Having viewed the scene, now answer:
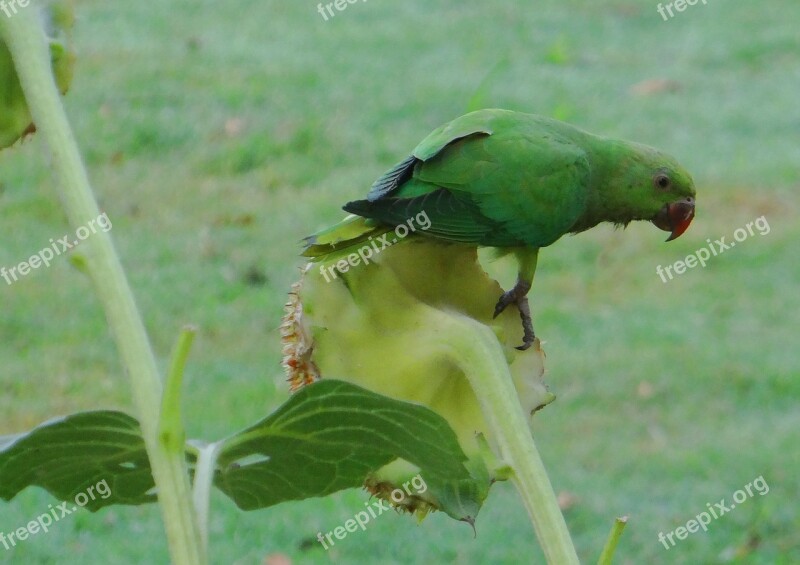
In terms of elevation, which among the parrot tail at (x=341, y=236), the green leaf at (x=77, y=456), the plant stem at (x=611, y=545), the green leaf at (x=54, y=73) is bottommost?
the plant stem at (x=611, y=545)

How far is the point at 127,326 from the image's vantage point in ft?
Answer: 1.65

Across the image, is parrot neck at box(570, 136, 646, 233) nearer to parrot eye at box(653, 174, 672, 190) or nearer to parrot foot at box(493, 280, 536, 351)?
parrot eye at box(653, 174, 672, 190)

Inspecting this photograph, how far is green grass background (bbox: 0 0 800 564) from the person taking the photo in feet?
10.3

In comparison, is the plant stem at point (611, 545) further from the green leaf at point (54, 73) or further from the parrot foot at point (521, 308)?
the green leaf at point (54, 73)

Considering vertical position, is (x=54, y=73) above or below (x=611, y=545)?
above

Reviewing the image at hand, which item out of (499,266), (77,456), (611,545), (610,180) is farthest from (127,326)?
(499,266)

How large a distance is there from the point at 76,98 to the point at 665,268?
258 cm

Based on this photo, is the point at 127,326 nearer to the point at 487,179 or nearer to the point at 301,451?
the point at 301,451

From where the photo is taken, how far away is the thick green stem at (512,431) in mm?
545

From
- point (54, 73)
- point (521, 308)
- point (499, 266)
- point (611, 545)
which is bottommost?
point (499, 266)

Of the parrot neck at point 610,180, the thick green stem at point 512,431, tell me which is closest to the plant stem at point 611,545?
the thick green stem at point 512,431

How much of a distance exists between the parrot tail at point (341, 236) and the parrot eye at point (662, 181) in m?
0.37

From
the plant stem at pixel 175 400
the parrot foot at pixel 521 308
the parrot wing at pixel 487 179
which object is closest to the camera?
the plant stem at pixel 175 400

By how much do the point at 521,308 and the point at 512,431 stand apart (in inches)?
7.4
